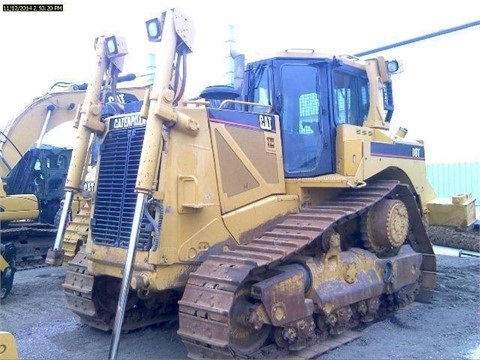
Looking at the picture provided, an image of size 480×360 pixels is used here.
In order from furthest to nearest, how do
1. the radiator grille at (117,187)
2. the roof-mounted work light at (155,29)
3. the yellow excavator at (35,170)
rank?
the yellow excavator at (35,170) < the radiator grille at (117,187) < the roof-mounted work light at (155,29)

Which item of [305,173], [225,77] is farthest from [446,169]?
[305,173]

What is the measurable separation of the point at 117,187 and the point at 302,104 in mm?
2216

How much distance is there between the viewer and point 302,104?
5.85 m

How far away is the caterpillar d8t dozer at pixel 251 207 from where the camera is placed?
4496 mm

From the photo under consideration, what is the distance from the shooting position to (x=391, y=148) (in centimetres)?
643

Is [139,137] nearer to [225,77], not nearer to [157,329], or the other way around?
[157,329]

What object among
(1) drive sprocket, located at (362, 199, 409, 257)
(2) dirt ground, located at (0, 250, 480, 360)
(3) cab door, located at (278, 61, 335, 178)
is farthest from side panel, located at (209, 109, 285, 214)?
(2) dirt ground, located at (0, 250, 480, 360)

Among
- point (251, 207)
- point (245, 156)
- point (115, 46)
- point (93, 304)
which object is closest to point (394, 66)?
point (245, 156)

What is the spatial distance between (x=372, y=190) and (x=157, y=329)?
9.30 feet

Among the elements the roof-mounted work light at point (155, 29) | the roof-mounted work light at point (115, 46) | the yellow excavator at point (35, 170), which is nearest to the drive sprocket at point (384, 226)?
the roof-mounted work light at point (155, 29)

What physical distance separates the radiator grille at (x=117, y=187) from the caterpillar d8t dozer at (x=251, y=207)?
0.02 meters

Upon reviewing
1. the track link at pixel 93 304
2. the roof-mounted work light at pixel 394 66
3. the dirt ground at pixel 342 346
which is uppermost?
the roof-mounted work light at pixel 394 66

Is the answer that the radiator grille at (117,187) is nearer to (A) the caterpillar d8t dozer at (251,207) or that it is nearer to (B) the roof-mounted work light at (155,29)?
(A) the caterpillar d8t dozer at (251,207)

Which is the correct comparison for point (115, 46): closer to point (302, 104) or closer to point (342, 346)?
point (302, 104)
